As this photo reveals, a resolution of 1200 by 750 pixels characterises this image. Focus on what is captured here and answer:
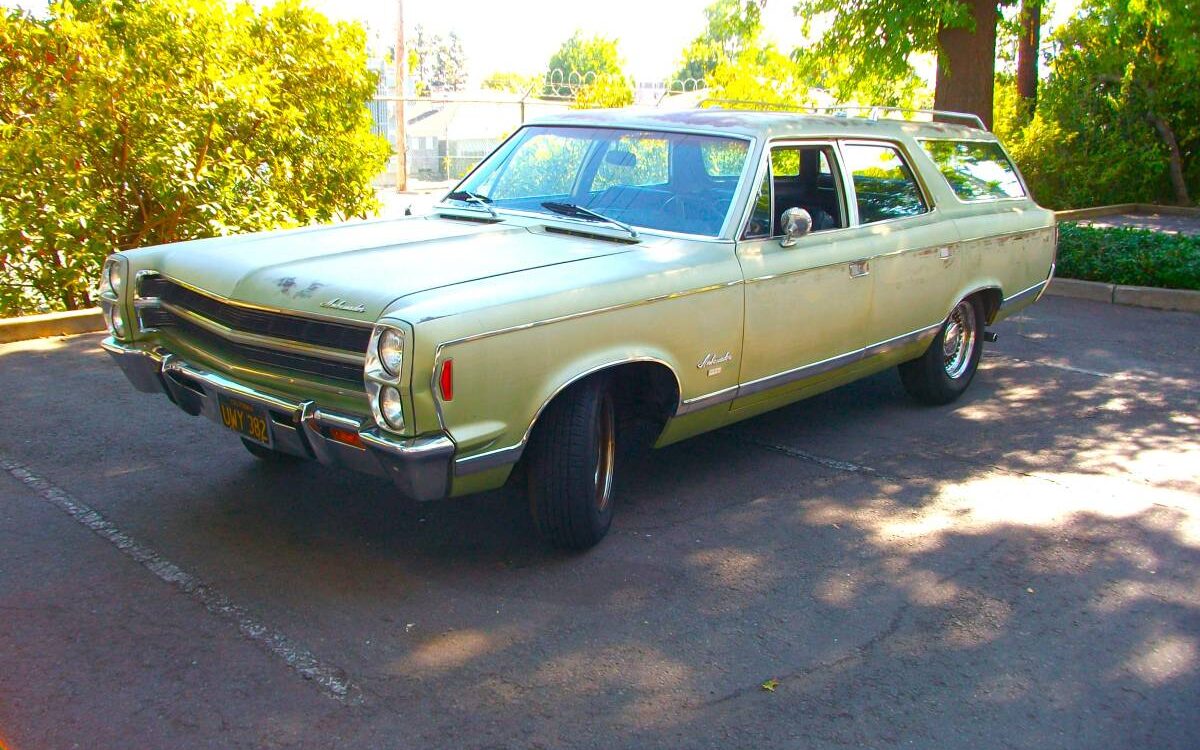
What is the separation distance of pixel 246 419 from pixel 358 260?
79 centimetres

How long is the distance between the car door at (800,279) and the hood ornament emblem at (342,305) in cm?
186

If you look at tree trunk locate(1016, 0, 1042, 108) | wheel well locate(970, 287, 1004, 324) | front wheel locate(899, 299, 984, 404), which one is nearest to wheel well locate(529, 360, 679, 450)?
front wheel locate(899, 299, 984, 404)

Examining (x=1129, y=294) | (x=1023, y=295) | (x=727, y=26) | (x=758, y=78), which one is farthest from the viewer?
(x=758, y=78)

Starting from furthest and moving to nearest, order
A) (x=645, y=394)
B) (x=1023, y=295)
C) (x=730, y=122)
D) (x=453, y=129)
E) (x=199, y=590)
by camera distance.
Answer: (x=453, y=129), (x=1023, y=295), (x=730, y=122), (x=645, y=394), (x=199, y=590)

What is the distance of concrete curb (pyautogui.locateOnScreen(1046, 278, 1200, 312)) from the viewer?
33.4 feet

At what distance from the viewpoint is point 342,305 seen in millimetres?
4027

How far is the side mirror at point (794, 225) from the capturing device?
17.1 ft

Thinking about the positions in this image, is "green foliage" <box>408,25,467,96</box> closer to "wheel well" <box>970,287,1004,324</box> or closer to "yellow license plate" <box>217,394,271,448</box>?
"wheel well" <box>970,287,1004,324</box>

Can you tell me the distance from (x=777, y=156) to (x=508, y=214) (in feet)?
4.67

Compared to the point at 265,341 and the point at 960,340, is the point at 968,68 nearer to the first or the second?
the point at 960,340

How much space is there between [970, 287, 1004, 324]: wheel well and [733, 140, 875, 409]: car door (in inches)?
62.9

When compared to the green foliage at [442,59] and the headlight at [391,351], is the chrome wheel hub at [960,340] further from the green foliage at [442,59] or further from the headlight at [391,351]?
the green foliage at [442,59]

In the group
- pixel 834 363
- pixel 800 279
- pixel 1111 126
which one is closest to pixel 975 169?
pixel 834 363

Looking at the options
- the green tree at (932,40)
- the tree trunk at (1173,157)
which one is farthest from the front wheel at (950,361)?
the tree trunk at (1173,157)
